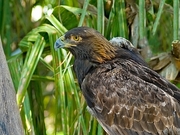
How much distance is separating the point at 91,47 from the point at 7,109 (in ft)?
4.09

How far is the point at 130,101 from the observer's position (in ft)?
16.4

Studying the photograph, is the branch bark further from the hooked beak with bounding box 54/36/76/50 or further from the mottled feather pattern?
the mottled feather pattern

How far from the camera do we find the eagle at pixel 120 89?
195 inches

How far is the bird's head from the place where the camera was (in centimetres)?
524

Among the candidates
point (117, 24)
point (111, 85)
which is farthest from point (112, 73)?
point (117, 24)

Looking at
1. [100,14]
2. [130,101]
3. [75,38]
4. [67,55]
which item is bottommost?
[130,101]

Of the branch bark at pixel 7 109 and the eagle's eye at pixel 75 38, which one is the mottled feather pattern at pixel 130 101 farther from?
Answer: the branch bark at pixel 7 109

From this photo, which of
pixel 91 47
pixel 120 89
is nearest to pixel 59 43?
pixel 91 47

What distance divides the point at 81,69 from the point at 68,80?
141mm

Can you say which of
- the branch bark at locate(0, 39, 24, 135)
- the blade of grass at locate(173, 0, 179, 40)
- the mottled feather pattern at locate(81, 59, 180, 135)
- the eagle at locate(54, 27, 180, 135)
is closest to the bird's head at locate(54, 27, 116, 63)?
the eagle at locate(54, 27, 180, 135)

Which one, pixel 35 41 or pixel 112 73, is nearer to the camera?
pixel 112 73

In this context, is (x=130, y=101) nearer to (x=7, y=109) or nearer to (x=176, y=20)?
(x=176, y=20)

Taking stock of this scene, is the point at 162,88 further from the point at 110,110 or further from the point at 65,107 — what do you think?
the point at 65,107

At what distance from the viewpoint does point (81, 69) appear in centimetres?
526
